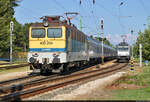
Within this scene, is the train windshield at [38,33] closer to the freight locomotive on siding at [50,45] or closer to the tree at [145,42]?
the freight locomotive on siding at [50,45]

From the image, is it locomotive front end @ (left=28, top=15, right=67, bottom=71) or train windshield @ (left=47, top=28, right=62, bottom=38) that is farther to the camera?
train windshield @ (left=47, top=28, right=62, bottom=38)

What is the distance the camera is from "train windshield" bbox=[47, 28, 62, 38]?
17.2m

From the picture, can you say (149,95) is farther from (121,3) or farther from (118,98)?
(121,3)

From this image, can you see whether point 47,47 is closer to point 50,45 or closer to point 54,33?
point 50,45

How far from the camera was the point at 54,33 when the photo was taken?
1741cm

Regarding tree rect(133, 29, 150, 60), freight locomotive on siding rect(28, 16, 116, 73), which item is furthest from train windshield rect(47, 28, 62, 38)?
tree rect(133, 29, 150, 60)

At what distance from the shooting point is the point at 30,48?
690 inches

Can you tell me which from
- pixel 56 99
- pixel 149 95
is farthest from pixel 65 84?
pixel 149 95

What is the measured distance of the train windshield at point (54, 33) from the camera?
679 inches

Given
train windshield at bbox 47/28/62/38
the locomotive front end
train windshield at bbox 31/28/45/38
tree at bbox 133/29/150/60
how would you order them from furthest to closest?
tree at bbox 133/29/150/60 < train windshield at bbox 31/28/45/38 < train windshield at bbox 47/28/62/38 < the locomotive front end

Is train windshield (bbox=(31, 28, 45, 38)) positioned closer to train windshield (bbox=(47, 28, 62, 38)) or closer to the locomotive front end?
the locomotive front end

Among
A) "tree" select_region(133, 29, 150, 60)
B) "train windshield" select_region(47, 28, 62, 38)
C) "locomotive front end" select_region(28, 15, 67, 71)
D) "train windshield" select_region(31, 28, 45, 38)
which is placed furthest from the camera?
"tree" select_region(133, 29, 150, 60)

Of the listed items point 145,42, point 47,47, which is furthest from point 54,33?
point 145,42

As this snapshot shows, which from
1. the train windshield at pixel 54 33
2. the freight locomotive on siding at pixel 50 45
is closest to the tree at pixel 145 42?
the freight locomotive on siding at pixel 50 45
